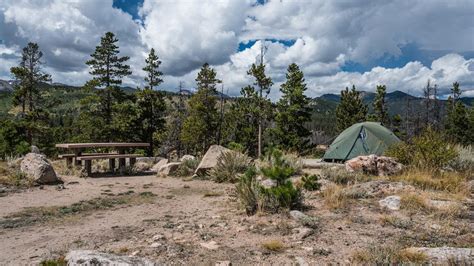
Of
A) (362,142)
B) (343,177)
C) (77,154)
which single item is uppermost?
(362,142)

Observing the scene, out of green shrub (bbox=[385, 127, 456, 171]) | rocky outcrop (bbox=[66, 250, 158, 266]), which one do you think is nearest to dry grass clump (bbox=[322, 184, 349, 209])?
green shrub (bbox=[385, 127, 456, 171])

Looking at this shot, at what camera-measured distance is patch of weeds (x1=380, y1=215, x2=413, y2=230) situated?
5168 millimetres

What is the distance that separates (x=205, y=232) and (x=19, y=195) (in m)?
5.61

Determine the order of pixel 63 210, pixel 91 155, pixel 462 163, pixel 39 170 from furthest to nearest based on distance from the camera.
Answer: pixel 91 155 < pixel 462 163 < pixel 39 170 < pixel 63 210

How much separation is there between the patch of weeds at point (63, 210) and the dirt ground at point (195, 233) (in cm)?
22

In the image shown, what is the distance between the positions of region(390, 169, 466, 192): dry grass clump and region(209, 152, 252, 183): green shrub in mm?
4237

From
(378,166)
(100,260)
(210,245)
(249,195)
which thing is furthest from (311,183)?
(100,260)

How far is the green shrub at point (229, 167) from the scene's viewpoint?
10.4m

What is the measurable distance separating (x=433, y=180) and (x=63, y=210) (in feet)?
25.6

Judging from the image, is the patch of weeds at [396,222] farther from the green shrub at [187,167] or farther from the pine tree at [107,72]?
the pine tree at [107,72]

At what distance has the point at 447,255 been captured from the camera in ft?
11.9

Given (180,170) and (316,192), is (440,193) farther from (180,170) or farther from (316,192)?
(180,170)

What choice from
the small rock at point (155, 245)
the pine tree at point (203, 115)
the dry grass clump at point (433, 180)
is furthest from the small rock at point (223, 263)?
the pine tree at point (203, 115)

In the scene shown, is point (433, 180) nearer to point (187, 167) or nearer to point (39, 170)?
point (187, 167)
